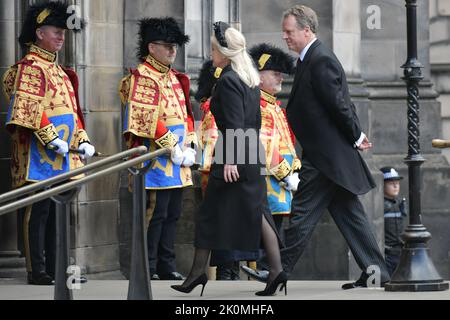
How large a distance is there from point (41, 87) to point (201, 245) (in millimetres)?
2244

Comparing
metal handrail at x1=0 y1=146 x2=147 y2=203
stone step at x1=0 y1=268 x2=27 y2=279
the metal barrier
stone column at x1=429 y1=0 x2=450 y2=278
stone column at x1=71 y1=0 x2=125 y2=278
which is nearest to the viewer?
the metal barrier

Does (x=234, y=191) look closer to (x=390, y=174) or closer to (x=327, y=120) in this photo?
(x=327, y=120)

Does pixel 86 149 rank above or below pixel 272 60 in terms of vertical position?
below

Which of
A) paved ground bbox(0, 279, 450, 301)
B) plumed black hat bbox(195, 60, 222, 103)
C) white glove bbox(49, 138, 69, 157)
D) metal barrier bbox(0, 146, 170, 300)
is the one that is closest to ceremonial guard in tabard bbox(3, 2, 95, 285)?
white glove bbox(49, 138, 69, 157)

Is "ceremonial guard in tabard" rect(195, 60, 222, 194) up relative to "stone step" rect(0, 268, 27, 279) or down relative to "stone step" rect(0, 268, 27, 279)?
up

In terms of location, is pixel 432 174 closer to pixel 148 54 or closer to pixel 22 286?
pixel 148 54

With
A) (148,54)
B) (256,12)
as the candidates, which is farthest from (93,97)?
(256,12)

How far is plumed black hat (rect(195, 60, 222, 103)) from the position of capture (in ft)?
48.0

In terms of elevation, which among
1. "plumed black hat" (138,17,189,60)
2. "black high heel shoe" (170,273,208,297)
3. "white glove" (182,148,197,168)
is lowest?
"black high heel shoe" (170,273,208,297)

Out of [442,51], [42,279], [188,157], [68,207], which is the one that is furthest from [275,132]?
[442,51]

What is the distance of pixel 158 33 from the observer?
1418 cm

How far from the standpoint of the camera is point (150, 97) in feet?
46.1

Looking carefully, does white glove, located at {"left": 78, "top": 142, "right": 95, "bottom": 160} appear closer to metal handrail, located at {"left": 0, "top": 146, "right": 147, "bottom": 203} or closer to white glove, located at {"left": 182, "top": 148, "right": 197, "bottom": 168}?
white glove, located at {"left": 182, "top": 148, "right": 197, "bottom": 168}

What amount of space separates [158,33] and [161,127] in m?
0.81
